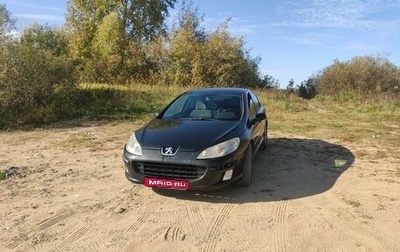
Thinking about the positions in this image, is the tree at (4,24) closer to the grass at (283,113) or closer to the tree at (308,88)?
the grass at (283,113)

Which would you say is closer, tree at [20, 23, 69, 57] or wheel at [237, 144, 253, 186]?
wheel at [237, 144, 253, 186]

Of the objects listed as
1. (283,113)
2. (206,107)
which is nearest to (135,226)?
(206,107)

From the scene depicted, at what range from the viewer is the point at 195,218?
4.56 metres

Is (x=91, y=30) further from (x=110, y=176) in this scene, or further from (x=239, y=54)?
(x=110, y=176)

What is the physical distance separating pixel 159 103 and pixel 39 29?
52.1 ft

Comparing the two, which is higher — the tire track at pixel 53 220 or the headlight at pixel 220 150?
the headlight at pixel 220 150

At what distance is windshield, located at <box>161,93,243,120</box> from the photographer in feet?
20.1

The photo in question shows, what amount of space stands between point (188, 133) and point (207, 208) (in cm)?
107

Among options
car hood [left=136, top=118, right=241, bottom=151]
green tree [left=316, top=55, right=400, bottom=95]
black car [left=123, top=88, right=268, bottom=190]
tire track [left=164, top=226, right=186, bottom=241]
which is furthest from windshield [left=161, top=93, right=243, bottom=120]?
green tree [left=316, top=55, right=400, bottom=95]

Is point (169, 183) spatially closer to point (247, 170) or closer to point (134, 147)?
point (134, 147)

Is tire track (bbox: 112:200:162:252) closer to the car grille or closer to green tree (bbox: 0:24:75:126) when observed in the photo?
the car grille

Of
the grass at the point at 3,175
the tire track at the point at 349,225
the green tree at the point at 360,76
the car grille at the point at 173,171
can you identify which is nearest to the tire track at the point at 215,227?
the car grille at the point at 173,171

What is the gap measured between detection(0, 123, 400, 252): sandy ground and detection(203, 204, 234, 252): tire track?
0.01 meters

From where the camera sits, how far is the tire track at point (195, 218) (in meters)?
4.24
